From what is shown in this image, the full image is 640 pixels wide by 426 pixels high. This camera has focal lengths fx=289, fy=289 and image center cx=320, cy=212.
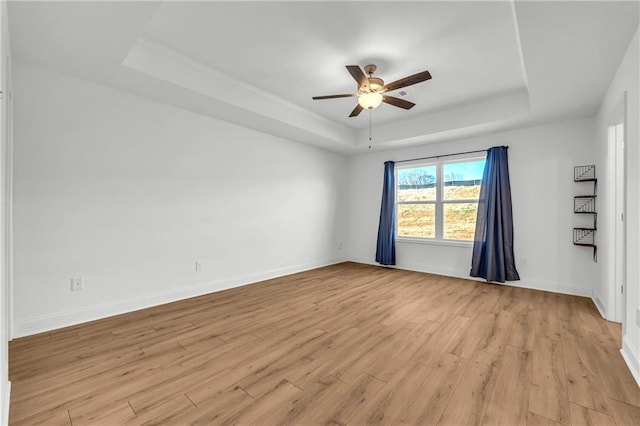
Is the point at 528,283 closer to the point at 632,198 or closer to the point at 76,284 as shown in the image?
the point at 632,198

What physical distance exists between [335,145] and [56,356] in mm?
4547

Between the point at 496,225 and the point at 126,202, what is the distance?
4956 mm

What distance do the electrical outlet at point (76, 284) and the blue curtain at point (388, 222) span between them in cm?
451

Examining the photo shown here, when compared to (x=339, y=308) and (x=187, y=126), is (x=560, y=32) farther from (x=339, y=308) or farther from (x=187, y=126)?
(x=187, y=126)

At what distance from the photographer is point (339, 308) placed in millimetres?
3301

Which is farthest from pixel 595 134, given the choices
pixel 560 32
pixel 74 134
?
pixel 74 134

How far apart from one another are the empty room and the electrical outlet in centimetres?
2

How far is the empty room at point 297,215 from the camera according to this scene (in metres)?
1.80

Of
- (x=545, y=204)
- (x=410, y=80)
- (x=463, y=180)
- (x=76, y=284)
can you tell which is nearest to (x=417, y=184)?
(x=463, y=180)

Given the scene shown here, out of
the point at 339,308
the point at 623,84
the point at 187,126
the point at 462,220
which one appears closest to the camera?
the point at 623,84

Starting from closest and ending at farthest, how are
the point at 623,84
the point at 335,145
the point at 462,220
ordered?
the point at 623,84, the point at 462,220, the point at 335,145

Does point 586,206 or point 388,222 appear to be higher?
point 586,206

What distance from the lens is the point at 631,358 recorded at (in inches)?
80.4

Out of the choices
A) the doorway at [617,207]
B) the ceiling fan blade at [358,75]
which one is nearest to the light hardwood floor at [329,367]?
the doorway at [617,207]
